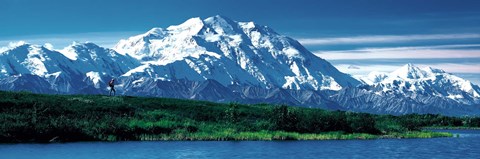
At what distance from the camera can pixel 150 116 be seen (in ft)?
502

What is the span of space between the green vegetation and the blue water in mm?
9477

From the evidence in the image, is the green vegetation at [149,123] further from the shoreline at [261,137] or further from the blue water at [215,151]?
the blue water at [215,151]

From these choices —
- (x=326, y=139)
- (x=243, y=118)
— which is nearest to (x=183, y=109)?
(x=243, y=118)

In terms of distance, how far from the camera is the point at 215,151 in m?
105

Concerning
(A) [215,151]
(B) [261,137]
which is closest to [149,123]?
(B) [261,137]

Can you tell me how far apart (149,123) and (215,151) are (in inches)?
1484

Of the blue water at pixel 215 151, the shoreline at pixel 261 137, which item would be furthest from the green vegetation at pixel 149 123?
the blue water at pixel 215 151

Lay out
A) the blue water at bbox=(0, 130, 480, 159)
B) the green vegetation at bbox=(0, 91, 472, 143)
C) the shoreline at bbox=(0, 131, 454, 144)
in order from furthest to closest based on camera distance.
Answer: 1. the shoreline at bbox=(0, 131, 454, 144)
2. the green vegetation at bbox=(0, 91, 472, 143)
3. the blue water at bbox=(0, 130, 480, 159)

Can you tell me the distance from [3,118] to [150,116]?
3427 centimetres

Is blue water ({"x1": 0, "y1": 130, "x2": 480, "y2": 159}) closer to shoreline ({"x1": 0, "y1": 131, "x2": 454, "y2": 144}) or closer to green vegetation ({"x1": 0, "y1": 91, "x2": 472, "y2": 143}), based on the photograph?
shoreline ({"x1": 0, "y1": 131, "x2": 454, "y2": 144})

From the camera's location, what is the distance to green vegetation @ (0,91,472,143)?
4938 inches

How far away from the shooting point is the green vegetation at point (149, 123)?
125 metres

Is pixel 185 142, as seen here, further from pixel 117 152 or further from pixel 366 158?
pixel 366 158

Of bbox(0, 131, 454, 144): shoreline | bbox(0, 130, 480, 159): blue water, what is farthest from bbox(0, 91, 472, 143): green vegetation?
bbox(0, 130, 480, 159): blue water
